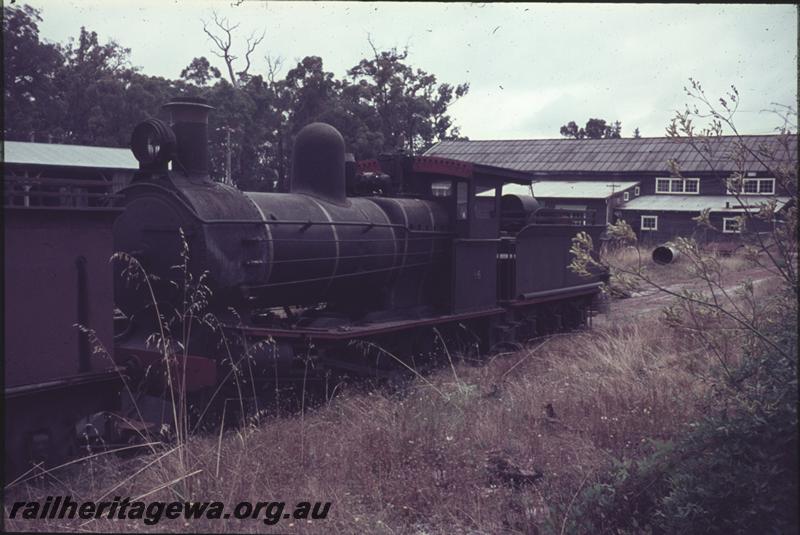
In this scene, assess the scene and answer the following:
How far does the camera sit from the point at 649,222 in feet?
117

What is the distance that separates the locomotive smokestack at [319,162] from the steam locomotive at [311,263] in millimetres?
16

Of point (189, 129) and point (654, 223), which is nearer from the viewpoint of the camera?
point (189, 129)

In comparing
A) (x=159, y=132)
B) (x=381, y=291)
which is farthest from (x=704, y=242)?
(x=159, y=132)

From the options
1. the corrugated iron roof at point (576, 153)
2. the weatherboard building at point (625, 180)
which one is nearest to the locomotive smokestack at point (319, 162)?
the weatherboard building at point (625, 180)

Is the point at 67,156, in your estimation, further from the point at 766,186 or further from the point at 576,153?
the point at 766,186

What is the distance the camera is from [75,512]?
14.2ft

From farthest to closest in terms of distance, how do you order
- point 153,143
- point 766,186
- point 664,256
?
1. point 766,186
2. point 664,256
3. point 153,143

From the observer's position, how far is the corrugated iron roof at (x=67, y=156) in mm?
16328

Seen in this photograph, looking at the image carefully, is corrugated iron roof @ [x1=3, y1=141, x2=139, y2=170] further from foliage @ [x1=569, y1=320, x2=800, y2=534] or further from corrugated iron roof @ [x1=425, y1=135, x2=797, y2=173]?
corrugated iron roof @ [x1=425, y1=135, x2=797, y2=173]

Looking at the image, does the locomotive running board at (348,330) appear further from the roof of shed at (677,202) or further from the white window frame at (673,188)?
the white window frame at (673,188)

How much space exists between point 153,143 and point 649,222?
3230 centimetres

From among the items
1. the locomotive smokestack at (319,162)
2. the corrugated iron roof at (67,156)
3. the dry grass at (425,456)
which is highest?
the corrugated iron roof at (67,156)

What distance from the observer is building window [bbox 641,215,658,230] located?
116ft
